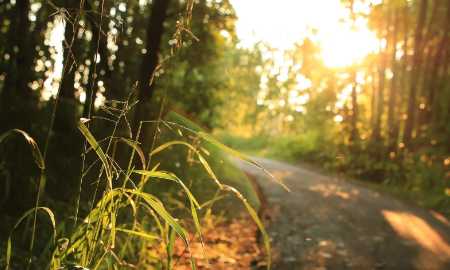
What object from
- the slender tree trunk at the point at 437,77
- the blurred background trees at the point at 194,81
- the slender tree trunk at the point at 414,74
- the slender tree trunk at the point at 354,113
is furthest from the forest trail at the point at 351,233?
the slender tree trunk at the point at 354,113

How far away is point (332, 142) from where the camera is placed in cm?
1797

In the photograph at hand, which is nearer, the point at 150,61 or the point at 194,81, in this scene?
the point at 150,61

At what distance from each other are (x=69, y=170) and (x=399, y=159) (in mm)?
11272

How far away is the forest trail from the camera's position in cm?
404

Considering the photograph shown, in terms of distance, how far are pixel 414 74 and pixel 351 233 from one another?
1007 cm

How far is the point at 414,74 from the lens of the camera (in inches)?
523

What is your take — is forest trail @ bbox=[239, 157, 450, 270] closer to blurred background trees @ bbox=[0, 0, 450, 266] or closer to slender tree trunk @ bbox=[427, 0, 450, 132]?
blurred background trees @ bbox=[0, 0, 450, 266]

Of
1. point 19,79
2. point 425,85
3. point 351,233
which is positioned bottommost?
point 351,233

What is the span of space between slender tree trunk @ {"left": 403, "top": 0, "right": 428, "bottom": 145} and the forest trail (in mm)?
5283

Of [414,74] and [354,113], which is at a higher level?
[414,74]

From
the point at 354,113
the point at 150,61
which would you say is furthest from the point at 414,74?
the point at 150,61

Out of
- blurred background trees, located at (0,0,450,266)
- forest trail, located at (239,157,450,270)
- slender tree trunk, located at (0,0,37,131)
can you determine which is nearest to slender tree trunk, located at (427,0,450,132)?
blurred background trees, located at (0,0,450,266)

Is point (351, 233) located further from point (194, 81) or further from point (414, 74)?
point (414, 74)

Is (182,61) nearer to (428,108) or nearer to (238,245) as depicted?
(238,245)
